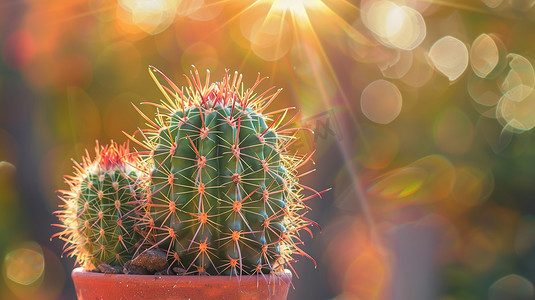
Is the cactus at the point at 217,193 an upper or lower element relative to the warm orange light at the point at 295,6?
lower

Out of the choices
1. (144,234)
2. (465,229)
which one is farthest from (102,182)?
(465,229)

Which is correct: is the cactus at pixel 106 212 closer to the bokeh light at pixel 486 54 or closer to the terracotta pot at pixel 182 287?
the terracotta pot at pixel 182 287

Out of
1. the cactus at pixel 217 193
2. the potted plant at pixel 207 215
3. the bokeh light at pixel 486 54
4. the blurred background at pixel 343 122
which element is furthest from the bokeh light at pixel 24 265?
the bokeh light at pixel 486 54

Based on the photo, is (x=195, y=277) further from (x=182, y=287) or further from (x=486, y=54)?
(x=486, y=54)

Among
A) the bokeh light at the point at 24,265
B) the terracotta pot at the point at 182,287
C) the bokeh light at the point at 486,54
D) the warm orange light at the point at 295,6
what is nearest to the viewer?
the terracotta pot at the point at 182,287

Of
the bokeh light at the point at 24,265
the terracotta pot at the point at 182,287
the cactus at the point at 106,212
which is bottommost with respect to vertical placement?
the bokeh light at the point at 24,265

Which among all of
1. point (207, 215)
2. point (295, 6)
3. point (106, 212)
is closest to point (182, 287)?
point (207, 215)

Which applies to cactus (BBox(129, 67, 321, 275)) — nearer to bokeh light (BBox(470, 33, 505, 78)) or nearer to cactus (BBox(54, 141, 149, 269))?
cactus (BBox(54, 141, 149, 269))
